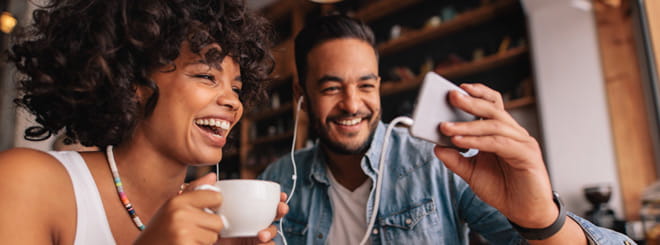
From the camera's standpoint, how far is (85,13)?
2.97 ft

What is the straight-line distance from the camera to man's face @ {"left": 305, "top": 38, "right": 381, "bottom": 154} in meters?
1.47

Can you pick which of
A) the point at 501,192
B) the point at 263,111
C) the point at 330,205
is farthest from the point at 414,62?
the point at 501,192

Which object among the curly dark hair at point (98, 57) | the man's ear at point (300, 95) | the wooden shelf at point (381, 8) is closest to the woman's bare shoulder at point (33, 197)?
the curly dark hair at point (98, 57)

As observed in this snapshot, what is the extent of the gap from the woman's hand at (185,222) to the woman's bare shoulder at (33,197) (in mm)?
254

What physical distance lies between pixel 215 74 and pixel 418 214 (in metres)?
0.74

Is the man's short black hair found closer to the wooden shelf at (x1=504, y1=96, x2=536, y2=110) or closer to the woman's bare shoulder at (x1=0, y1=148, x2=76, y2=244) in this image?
the woman's bare shoulder at (x1=0, y1=148, x2=76, y2=244)

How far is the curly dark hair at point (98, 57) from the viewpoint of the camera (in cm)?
88

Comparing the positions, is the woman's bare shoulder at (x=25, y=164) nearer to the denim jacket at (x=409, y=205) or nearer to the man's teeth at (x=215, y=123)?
the man's teeth at (x=215, y=123)

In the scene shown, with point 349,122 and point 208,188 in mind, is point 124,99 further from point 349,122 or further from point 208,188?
point 349,122

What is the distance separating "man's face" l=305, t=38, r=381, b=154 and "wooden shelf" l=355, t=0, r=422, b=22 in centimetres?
257

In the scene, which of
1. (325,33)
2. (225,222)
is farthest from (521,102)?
(225,222)

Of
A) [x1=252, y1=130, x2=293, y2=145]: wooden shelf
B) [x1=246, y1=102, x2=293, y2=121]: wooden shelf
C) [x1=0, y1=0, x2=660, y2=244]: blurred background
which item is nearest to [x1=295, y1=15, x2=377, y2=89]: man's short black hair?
[x1=0, y1=0, x2=660, y2=244]: blurred background

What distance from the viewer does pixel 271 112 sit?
5.20m

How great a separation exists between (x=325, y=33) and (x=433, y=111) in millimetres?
973
